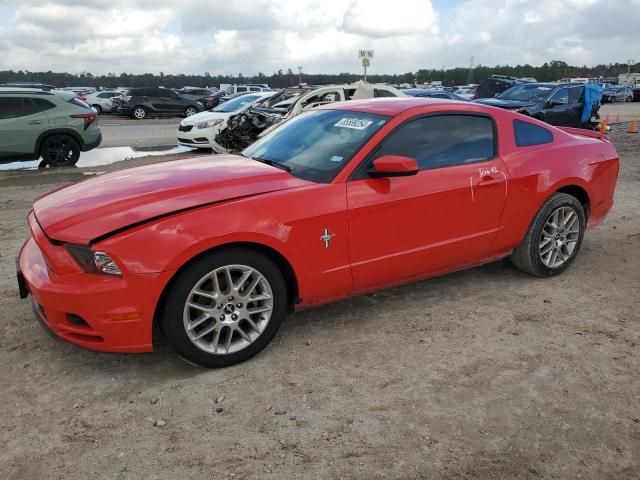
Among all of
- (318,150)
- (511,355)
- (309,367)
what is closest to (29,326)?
(309,367)

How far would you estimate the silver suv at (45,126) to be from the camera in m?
10.5

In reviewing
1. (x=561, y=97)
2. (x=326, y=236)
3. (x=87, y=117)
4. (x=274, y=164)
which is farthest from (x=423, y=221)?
(x=561, y=97)

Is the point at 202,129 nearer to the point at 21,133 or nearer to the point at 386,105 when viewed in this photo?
the point at 21,133

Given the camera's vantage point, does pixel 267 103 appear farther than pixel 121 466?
Yes

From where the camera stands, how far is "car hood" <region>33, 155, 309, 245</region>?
301 cm

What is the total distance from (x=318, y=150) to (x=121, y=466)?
233 cm

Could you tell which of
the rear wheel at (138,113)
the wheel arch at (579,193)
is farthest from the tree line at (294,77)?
the wheel arch at (579,193)

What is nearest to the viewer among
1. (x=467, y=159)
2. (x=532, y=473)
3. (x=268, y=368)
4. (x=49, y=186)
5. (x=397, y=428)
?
(x=532, y=473)

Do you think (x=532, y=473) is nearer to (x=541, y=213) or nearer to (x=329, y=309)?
(x=329, y=309)

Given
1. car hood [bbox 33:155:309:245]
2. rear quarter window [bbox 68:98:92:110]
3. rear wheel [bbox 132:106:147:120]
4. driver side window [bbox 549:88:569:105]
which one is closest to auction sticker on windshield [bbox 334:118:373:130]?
car hood [bbox 33:155:309:245]

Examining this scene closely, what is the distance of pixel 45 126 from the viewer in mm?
10828

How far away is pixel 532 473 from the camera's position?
94.9 inches

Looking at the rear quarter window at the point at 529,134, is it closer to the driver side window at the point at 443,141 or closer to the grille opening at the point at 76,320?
the driver side window at the point at 443,141

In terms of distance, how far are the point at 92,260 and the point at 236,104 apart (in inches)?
509
